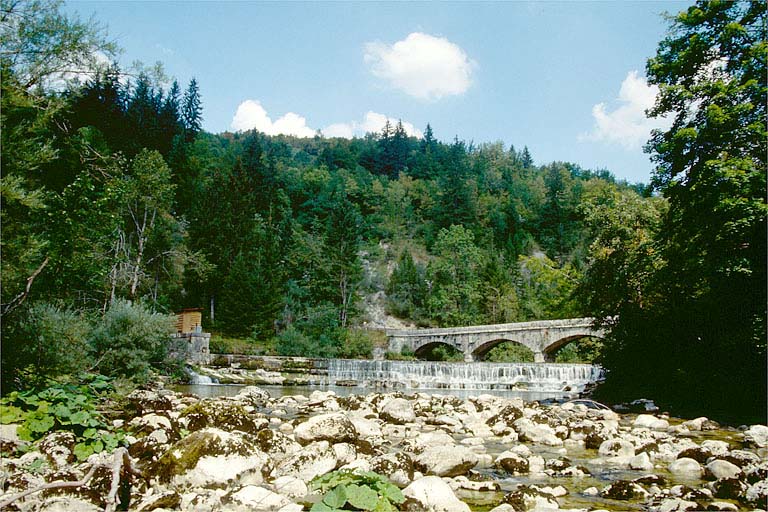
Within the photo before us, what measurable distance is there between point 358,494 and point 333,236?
167 ft

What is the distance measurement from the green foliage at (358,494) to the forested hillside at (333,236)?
206 inches

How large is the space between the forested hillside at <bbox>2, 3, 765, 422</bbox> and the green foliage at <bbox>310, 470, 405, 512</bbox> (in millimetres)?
5238

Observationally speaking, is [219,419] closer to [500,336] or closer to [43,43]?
[43,43]

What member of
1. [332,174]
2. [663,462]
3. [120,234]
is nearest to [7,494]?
[663,462]

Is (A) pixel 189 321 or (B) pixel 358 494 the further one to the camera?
(A) pixel 189 321

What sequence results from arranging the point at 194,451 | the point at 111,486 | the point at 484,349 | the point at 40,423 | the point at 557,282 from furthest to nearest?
the point at 484,349 → the point at 557,282 → the point at 40,423 → the point at 194,451 → the point at 111,486

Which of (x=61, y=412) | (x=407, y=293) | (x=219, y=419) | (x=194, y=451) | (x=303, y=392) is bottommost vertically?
(x=303, y=392)

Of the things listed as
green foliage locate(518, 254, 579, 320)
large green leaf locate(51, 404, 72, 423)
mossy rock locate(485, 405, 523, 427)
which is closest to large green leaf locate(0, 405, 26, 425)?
large green leaf locate(51, 404, 72, 423)

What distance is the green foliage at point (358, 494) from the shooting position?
3.91 m

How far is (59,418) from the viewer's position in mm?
5902

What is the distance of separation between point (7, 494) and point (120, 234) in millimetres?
26812

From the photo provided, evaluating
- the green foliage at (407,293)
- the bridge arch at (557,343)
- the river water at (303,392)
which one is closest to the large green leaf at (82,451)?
the river water at (303,392)

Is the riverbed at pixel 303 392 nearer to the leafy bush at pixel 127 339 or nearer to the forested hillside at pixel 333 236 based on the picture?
the leafy bush at pixel 127 339

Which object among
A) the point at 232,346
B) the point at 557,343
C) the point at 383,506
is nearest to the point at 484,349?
the point at 557,343
